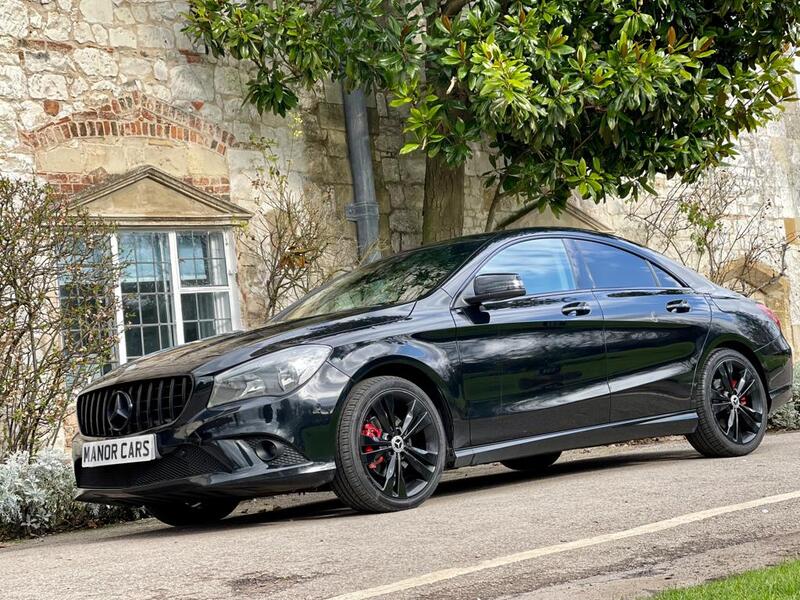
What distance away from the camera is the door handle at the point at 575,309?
25.8 feet

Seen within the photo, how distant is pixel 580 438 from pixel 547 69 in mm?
5296

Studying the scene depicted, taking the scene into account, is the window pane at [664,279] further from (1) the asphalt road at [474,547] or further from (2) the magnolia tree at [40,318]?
(2) the magnolia tree at [40,318]

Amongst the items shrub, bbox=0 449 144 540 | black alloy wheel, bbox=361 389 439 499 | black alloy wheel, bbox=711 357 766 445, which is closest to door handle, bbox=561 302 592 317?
black alloy wheel, bbox=711 357 766 445

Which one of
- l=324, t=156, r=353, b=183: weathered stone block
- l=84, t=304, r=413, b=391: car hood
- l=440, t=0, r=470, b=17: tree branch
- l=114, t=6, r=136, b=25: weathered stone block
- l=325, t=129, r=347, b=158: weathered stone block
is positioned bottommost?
l=84, t=304, r=413, b=391: car hood

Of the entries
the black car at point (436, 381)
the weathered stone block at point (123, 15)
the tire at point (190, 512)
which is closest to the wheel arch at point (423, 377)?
the black car at point (436, 381)

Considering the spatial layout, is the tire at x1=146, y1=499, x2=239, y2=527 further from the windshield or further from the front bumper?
the windshield

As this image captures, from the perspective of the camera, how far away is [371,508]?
660 centimetres

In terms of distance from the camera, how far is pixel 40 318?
32.0 feet

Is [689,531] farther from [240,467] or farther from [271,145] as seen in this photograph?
[271,145]

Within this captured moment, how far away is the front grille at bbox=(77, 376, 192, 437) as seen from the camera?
6.51 meters

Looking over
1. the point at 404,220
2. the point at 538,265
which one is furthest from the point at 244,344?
the point at 404,220

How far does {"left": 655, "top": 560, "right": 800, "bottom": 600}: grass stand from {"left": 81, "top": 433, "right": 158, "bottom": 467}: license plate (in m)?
3.16

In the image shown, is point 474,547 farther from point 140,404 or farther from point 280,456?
point 140,404

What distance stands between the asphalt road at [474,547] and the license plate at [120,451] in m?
0.43
